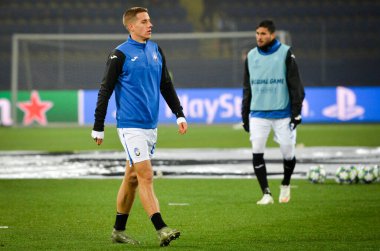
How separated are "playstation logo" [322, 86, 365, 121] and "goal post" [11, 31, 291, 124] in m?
3.39

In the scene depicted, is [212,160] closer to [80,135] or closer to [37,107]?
[80,135]

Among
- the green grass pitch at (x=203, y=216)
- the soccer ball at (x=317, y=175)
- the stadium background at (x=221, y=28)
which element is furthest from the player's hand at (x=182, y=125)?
the stadium background at (x=221, y=28)

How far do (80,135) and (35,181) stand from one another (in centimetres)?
1366

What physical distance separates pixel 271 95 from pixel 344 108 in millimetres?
Result: 21461

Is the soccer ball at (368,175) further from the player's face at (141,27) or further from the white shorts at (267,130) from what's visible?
the player's face at (141,27)

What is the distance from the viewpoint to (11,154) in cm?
1897

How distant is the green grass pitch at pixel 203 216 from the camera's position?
764cm

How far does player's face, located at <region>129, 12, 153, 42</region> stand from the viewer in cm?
750

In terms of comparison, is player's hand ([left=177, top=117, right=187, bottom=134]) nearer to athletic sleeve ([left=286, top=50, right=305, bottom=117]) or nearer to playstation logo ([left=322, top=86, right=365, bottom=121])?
athletic sleeve ([left=286, top=50, right=305, bottom=117])

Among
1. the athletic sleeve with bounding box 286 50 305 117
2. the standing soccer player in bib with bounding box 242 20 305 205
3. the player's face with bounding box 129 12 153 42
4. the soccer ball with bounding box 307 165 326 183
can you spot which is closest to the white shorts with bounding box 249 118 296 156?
the standing soccer player in bib with bounding box 242 20 305 205

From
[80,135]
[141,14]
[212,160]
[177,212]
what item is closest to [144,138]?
[141,14]

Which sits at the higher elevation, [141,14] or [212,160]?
[141,14]

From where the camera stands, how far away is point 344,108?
31.7 meters

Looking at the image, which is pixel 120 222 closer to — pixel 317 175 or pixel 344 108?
pixel 317 175
